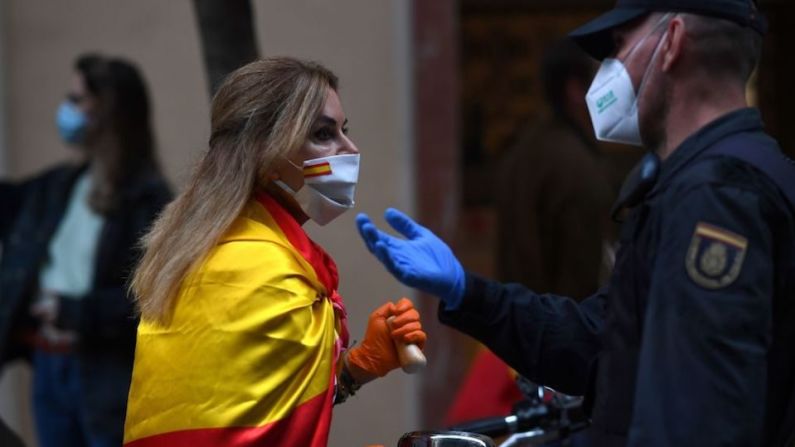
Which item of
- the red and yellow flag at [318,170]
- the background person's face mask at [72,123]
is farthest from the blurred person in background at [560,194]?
the red and yellow flag at [318,170]

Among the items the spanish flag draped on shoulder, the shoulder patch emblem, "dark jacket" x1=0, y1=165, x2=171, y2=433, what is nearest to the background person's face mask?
"dark jacket" x1=0, y1=165, x2=171, y2=433

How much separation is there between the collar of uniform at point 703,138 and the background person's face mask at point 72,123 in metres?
3.19

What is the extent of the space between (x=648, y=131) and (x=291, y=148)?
30.1 inches

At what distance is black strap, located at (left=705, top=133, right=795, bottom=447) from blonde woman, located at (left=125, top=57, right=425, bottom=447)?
81 cm

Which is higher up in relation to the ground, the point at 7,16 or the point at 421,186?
the point at 7,16

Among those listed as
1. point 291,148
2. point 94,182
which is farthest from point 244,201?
point 94,182

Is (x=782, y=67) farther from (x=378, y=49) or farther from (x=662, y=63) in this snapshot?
(x=662, y=63)

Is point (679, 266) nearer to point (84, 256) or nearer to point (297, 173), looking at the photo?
point (297, 173)

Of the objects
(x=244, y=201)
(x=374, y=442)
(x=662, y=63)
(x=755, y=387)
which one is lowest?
(x=374, y=442)

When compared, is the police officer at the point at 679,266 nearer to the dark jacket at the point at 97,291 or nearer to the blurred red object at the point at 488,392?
the blurred red object at the point at 488,392

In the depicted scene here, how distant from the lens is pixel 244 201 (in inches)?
123

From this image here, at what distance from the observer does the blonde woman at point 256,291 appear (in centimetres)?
296

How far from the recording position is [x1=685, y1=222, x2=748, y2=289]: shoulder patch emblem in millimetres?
2504

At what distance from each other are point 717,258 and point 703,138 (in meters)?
0.32
